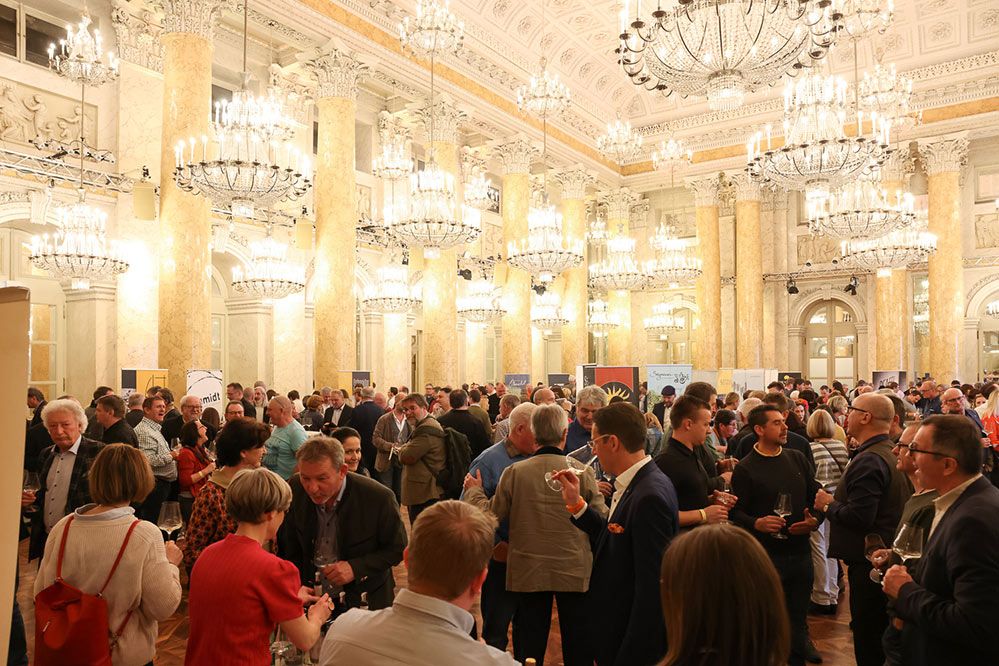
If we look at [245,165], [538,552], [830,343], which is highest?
[245,165]

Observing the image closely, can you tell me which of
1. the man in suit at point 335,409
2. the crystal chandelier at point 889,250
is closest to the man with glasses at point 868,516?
the man in suit at point 335,409

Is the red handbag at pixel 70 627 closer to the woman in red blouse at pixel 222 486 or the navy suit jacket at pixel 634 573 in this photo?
the woman in red blouse at pixel 222 486

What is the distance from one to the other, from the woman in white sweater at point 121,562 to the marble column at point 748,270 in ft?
68.0

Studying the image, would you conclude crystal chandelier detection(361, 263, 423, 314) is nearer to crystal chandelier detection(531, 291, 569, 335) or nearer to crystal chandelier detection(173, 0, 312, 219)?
crystal chandelier detection(531, 291, 569, 335)

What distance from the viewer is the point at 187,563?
341cm

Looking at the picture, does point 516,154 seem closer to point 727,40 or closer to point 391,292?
point 391,292

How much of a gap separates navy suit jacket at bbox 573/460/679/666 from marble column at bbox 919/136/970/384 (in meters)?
19.2

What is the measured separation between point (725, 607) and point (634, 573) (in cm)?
144

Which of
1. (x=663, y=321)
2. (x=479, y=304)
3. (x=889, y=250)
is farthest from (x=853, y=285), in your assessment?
(x=479, y=304)

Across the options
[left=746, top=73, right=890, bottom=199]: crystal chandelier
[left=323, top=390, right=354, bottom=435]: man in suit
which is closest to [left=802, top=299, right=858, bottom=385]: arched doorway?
[left=746, top=73, right=890, bottom=199]: crystal chandelier

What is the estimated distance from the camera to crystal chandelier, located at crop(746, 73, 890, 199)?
805cm

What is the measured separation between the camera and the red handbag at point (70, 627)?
241cm

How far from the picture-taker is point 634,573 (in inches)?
110

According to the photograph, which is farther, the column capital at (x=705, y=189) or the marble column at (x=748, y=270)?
the column capital at (x=705, y=189)
